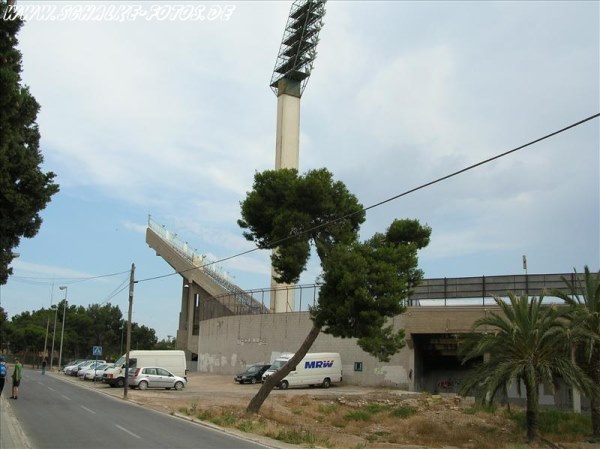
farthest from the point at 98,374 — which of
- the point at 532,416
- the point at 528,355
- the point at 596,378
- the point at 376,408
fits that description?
the point at 596,378

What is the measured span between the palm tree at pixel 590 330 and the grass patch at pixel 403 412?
27.8 ft

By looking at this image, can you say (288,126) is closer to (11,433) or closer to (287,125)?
(287,125)

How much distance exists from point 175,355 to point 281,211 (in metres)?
24.2

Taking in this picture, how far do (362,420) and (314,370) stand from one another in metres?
13.7

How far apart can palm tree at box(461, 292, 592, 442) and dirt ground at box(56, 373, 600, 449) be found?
2139mm

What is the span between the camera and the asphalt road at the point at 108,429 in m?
14.3

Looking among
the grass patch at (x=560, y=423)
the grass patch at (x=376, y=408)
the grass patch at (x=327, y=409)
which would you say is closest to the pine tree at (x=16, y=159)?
the grass patch at (x=327, y=409)

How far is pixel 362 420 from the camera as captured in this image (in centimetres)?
2867

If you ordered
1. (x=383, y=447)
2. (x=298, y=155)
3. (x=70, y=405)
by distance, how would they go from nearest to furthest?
(x=383, y=447) → (x=70, y=405) → (x=298, y=155)

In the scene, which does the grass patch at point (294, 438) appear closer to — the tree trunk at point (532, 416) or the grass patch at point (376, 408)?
the tree trunk at point (532, 416)

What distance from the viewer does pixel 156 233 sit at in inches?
3002

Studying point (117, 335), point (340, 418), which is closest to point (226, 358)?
point (340, 418)

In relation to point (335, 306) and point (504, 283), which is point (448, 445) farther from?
point (504, 283)

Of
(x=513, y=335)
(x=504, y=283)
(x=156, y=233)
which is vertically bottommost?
(x=513, y=335)
